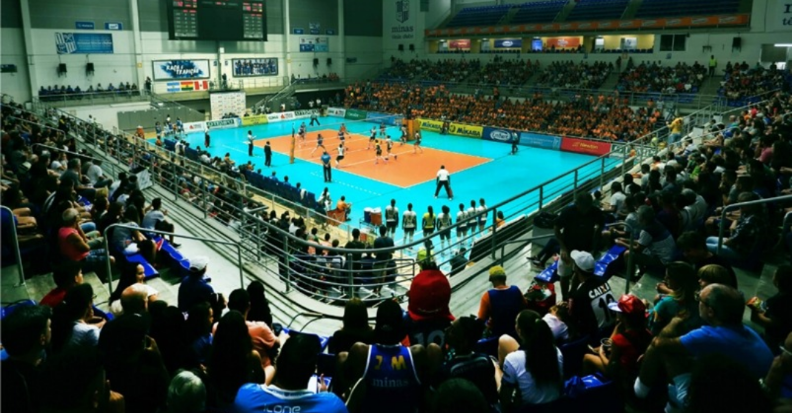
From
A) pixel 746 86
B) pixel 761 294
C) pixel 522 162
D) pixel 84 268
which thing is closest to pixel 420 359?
pixel 761 294

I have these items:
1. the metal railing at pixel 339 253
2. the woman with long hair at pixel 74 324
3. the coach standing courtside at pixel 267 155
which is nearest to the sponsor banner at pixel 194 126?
the coach standing courtside at pixel 267 155

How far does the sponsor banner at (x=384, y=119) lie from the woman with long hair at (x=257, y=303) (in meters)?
38.6

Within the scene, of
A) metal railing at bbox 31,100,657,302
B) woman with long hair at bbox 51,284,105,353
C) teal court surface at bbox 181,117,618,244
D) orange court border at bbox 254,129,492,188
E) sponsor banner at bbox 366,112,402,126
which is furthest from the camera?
sponsor banner at bbox 366,112,402,126

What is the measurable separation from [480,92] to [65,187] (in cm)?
3972

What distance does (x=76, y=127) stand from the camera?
2278cm

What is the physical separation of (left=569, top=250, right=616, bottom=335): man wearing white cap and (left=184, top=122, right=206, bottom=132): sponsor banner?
39274 mm

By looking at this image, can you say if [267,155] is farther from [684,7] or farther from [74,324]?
[684,7]

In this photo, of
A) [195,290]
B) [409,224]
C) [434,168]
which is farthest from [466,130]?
[195,290]

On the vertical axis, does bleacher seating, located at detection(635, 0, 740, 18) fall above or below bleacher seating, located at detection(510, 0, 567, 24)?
below

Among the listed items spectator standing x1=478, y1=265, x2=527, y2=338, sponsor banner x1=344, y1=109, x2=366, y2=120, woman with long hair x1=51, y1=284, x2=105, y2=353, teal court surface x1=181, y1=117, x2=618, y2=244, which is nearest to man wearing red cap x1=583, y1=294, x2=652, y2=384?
spectator standing x1=478, y1=265, x2=527, y2=338

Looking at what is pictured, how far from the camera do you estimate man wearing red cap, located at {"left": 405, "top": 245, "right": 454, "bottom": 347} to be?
5.07 meters

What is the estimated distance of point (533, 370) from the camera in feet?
13.2

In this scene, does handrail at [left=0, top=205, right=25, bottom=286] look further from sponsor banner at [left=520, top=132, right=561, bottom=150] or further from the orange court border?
sponsor banner at [left=520, top=132, right=561, bottom=150]

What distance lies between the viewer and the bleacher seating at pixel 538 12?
46969mm
